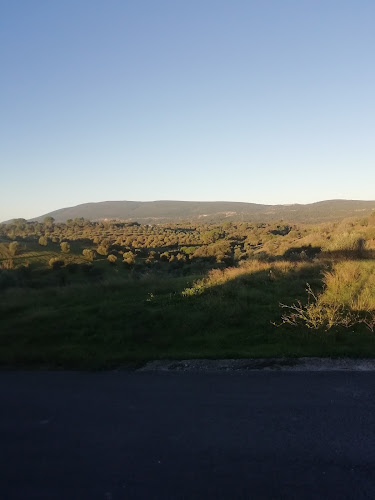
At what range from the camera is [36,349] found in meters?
9.48

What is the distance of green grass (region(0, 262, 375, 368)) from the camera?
852cm

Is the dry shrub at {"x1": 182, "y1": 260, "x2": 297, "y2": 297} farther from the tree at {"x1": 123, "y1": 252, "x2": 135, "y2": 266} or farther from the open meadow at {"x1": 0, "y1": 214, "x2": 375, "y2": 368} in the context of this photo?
the tree at {"x1": 123, "y1": 252, "x2": 135, "y2": 266}

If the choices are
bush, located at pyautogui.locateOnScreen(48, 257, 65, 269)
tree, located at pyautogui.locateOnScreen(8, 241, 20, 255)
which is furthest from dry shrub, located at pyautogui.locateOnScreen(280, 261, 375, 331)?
tree, located at pyautogui.locateOnScreen(8, 241, 20, 255)

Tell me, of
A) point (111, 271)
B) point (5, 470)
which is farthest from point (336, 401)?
point (111, 271)

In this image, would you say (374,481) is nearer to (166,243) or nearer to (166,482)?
(166,482)

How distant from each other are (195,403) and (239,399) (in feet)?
2.19

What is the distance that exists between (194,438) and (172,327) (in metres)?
5.63

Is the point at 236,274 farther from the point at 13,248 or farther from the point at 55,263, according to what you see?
the point at 13,248

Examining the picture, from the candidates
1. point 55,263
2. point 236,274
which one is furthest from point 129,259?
point 236,274

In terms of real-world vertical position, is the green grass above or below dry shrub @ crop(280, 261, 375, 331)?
below

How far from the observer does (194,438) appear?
482 centimetres

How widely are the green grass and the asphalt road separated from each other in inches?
63.2

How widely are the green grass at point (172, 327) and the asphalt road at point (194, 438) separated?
1606mm

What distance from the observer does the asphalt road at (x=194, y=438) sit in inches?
155
